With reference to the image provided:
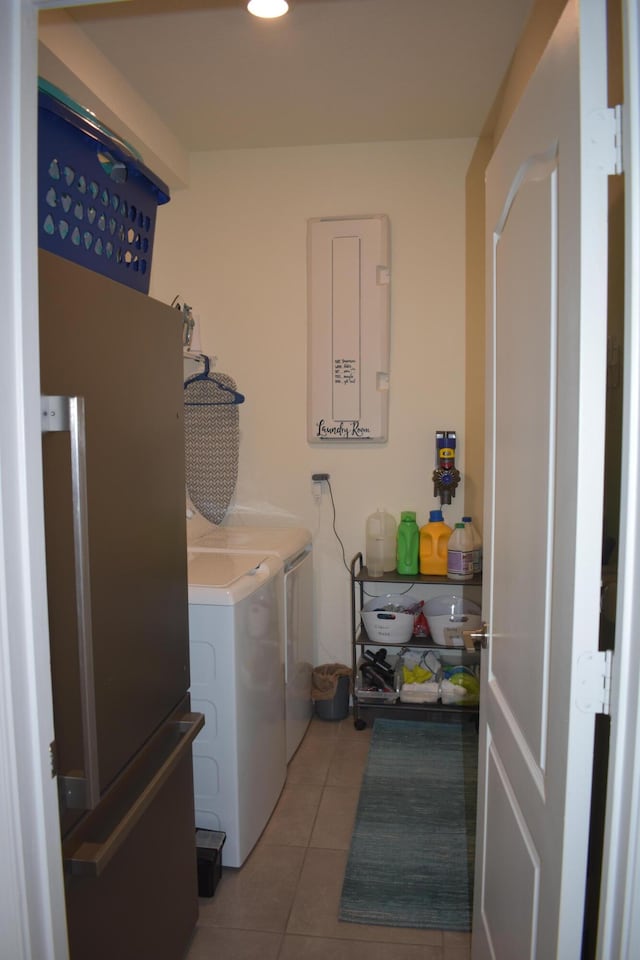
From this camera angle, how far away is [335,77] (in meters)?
2.47

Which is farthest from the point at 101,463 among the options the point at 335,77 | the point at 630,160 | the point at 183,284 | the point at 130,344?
the point at 183,284

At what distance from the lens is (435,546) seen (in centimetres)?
303

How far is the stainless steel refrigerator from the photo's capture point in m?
1.00

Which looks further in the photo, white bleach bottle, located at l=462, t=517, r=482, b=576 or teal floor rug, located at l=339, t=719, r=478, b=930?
white bleach bottle, located at l=462, t=517, r=482, b=576

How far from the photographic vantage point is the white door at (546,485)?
32.9 inches

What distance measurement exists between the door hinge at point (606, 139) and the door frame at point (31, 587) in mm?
21

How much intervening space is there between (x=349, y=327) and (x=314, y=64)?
1.09 meters

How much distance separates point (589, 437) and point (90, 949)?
122cm

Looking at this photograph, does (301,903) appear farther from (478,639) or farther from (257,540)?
(257,540)

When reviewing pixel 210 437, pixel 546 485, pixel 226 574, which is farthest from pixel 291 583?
pixel 546 485

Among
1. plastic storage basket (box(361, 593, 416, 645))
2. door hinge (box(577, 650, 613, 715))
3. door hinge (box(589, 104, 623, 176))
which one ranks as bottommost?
plastic storage basket (box(361, 593, 416, 645))

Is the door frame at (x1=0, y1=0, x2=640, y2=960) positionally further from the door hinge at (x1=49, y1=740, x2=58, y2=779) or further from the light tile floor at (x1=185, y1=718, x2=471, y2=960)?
the light tile floor at (x1=185, y1=718, x2=471, y2=960)

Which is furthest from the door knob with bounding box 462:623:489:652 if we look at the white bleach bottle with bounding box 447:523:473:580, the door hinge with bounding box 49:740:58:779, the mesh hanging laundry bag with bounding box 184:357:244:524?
the mesh hanging laundry bag with bounding box 184:357:244:524

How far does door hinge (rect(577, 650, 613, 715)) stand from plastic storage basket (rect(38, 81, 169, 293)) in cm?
109
